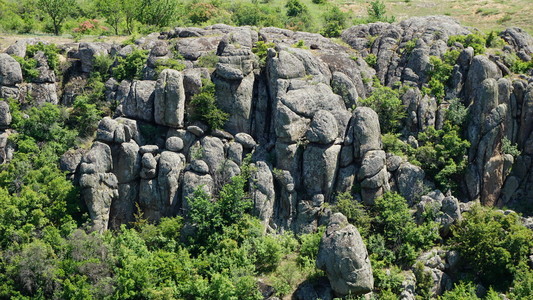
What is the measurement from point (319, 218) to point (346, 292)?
8.23m

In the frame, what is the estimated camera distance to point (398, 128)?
54.8 m

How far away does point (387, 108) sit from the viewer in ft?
178

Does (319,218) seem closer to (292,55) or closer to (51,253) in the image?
(292,55)

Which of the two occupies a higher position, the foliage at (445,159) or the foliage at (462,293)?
the foliage at (445,159)

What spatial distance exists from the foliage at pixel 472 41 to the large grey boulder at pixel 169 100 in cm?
2537

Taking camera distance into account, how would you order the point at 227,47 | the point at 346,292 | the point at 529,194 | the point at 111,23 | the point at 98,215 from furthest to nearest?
the point at 111,23, the point at 227,47, the point at 529,194, the point at 98,215, the point at 346,292

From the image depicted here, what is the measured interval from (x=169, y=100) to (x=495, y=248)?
26568 millimetres

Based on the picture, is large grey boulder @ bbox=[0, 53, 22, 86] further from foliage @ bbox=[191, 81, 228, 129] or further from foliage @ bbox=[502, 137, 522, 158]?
foliage @ bbox=[502, 137, 522, 158]

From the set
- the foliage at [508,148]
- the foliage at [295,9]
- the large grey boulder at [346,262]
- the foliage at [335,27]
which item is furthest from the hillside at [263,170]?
the foliage at [295,9]

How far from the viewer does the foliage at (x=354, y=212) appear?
159 feet

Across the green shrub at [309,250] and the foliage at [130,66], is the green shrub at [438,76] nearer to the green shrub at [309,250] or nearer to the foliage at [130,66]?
the green shrub at [309,250]

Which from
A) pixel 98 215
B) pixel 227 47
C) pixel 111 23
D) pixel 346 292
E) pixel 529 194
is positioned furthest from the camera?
pixel 111 23

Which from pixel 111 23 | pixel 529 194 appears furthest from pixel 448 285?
pixel 111 23

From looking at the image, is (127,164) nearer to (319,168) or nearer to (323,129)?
(319,168)
